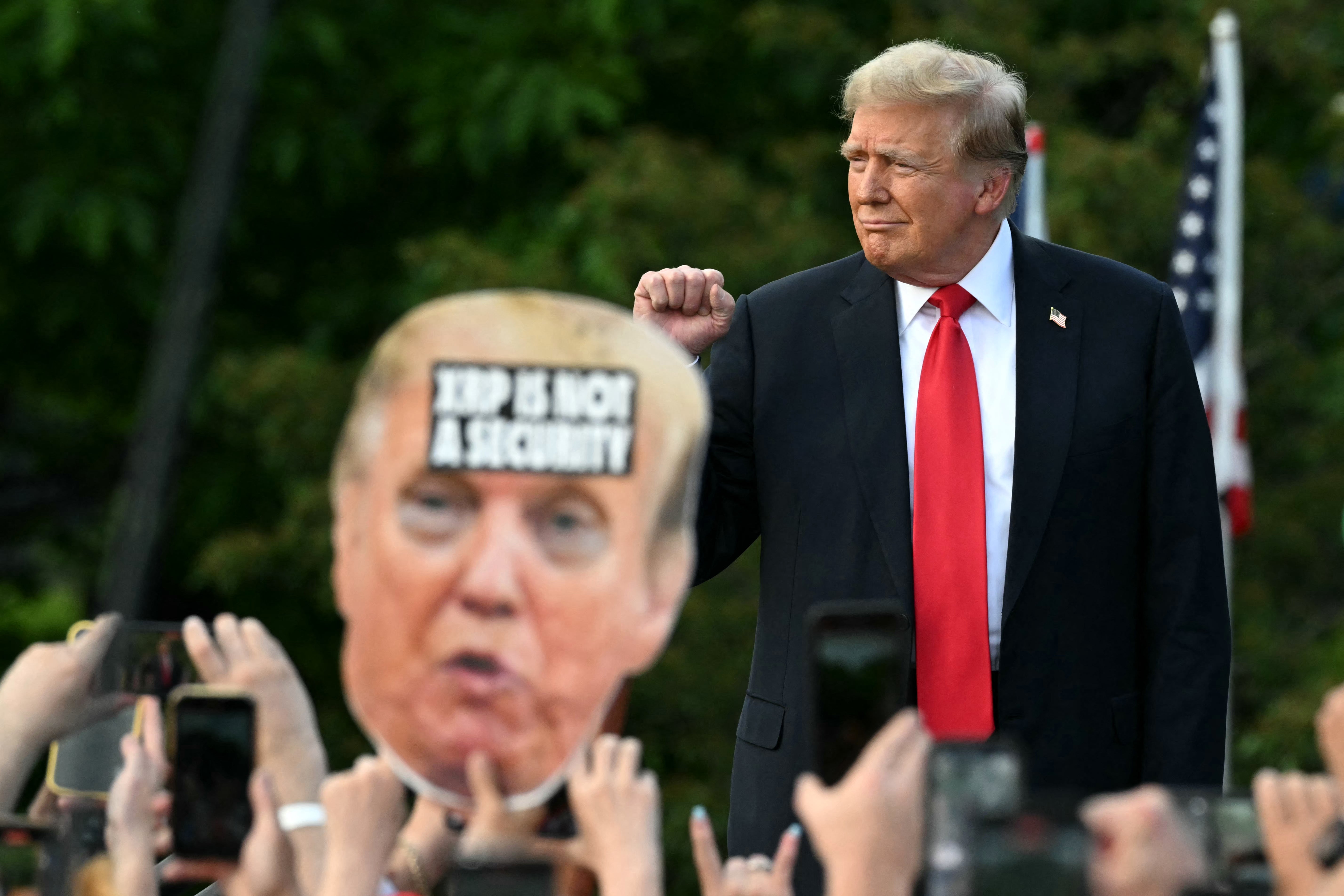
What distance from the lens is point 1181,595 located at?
7.25 feet

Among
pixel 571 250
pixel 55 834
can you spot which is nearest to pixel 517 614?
pixel 55 834

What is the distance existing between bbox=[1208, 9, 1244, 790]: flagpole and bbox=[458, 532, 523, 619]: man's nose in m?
4.07

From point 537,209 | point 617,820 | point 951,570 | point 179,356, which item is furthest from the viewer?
point 537,209

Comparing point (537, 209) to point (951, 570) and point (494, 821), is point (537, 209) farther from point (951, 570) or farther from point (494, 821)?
point (494, 821)

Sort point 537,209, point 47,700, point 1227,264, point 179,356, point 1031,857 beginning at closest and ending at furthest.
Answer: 1. point 1031,857
2. point 47,700
3. point 179,356
4. point 1227,264
5. point 537,209

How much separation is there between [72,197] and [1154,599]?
15.7 feet

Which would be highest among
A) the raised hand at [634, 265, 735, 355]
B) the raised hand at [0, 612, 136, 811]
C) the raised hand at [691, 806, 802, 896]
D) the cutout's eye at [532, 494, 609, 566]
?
the raised hand at [634, 265, 735, 355]

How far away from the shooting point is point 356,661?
1.64 meters

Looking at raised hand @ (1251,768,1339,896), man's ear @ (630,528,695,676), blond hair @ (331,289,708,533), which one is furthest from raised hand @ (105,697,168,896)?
raised hand @ (1251,768,1339,896)

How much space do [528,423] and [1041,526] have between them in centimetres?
79

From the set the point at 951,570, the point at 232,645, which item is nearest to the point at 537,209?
the point at 951,570

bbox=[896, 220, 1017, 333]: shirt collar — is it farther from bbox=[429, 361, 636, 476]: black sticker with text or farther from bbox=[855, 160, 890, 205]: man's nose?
bbox=[429, 361, 636, 476]: black sticker with text

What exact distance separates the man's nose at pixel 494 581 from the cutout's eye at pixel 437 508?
1.2 inches

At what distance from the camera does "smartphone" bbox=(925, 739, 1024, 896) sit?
4.88ft
